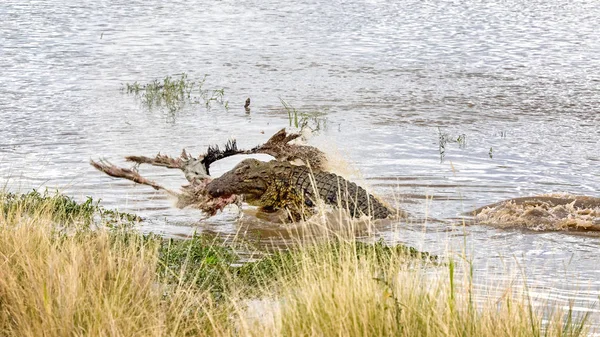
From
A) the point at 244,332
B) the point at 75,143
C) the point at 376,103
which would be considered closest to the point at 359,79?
the point at 376,103

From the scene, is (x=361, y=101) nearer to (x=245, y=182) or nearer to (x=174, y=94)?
(x=174, y=94)

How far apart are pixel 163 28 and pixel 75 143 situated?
1147cm

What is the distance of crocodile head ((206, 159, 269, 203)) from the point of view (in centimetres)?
977

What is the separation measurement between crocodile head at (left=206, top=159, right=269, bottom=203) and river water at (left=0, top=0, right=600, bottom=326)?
1.09 feet

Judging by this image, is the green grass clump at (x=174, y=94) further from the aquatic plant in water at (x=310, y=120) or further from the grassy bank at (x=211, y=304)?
the grassy bank at (x=211, y=304)

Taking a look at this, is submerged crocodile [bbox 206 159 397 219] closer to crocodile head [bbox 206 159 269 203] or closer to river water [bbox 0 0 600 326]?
crocodile head [bbox 206 159 269 203]

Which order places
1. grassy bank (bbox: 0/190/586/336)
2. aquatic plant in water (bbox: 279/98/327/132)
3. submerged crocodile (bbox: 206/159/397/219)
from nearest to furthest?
grassy bank (bbox: 0/190/586/336) → submerged crocodile (bbox: 206/159/397/219) → aquatic plant in water (bbox: 279/98/327/132)

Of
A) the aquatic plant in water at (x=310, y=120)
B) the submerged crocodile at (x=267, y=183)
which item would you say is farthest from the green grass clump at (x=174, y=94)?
the submerged crocodile at (x=267, y=183)

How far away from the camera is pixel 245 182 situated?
9.91 metres

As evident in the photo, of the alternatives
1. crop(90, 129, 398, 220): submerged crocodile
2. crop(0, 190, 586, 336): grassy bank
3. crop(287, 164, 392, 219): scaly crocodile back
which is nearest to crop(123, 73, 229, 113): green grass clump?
crop(90, 129, 398, 220): submerged crocodile

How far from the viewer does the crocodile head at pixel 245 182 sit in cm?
977

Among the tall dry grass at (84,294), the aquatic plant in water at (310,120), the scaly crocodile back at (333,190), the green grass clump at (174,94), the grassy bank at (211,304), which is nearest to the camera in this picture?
the grassy bank at (211,304)

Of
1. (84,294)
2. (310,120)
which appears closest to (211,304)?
(84,294)

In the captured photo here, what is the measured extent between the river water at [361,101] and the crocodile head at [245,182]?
1.09ft
